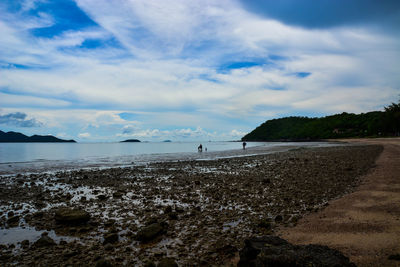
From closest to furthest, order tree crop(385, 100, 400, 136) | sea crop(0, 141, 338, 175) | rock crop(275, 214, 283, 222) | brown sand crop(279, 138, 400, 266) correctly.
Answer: brown sand crop(279, 138, 400, 266), rock crop(275, 214, 283, 222), sea crop(0, 141, 338, 175), tree crop(385, 100, 400, 136)

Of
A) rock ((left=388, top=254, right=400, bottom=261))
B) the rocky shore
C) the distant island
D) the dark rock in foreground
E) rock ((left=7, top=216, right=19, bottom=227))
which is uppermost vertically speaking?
the distant island

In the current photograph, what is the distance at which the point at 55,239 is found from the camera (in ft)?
24.8

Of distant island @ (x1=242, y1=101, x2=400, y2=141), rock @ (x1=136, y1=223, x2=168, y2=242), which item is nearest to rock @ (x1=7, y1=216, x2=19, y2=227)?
rock @ (x1=136, y1=223, x2=168, y2=242)

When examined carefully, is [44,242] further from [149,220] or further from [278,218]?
[278,218]

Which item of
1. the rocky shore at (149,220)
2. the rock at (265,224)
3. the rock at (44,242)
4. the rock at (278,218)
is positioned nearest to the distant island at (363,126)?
the rocky shore at (149,220)

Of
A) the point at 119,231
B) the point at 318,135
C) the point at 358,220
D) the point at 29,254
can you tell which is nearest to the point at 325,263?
the point at 358,220

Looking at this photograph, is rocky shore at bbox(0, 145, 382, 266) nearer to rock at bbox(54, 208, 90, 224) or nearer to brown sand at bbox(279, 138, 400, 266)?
rock at bbox(54, 208, 90, 224)

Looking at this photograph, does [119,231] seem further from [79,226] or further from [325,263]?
[325,263]

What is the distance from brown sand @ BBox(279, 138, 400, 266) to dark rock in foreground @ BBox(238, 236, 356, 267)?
4.26ft

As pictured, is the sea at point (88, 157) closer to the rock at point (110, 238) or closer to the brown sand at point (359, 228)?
the rock at point (110, 238)

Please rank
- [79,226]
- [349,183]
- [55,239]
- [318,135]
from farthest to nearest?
[318,135] → [349,183] → [79,226] → [55,239]

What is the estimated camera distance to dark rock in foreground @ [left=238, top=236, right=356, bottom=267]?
13.8 feet

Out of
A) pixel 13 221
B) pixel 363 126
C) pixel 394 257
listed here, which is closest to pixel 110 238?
pixel 13 221

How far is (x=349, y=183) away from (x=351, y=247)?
34.1 ft
